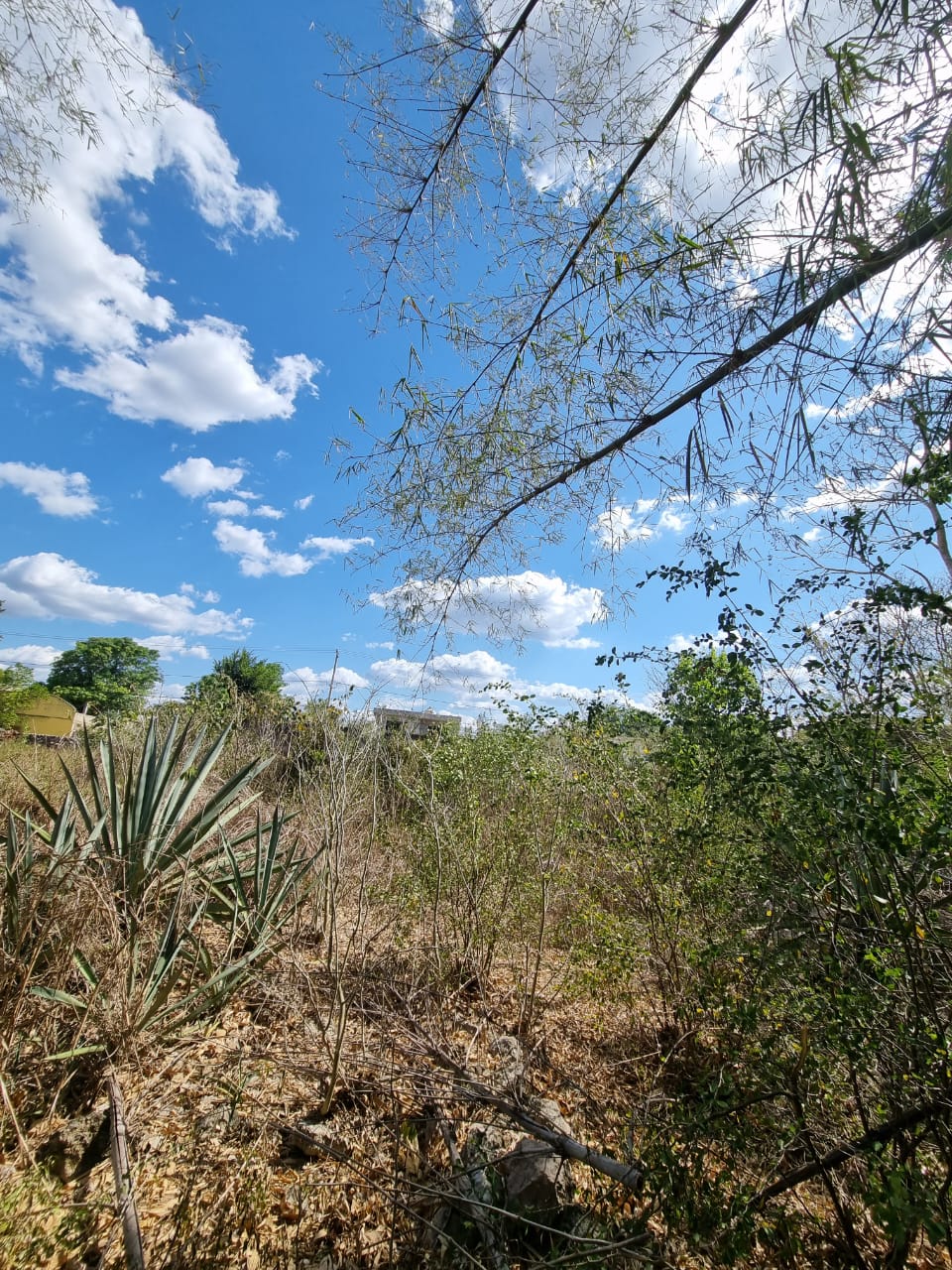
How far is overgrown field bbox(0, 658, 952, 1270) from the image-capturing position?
1.50 metres

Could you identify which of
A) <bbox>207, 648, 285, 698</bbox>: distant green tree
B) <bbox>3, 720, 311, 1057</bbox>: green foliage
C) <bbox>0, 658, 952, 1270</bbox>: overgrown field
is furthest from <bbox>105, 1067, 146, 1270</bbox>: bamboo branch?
<bbox>207, 648, 285, 698</bbox>: distant green tree

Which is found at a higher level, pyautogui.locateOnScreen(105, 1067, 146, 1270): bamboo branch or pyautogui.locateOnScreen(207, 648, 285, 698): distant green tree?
pyautogui.locateOnScreen(207, 648, 285, 698): distant green tree

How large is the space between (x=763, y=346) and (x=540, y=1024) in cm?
397

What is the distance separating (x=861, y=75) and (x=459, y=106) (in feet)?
4.49

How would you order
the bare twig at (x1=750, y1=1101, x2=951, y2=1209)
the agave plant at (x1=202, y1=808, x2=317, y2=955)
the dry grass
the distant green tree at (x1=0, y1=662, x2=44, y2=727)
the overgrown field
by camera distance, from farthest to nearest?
the distant green tree at (x1=0, y1=662, x2=44, y2=727)
the agave plant at (x1=202, y1=808, x2=317, y2=955)
the dry grass
the overgrown field
the bare twig at (x1=750, y1=1101, x2=951, y2=1209)

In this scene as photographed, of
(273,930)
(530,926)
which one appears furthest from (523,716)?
(273,930)

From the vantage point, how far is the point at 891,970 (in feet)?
4.75

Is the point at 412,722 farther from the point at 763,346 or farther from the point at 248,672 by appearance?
the point at 248,672

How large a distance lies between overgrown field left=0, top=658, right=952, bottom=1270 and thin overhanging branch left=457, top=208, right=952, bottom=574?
1.03m

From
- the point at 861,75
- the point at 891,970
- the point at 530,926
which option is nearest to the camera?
the point at 861,75

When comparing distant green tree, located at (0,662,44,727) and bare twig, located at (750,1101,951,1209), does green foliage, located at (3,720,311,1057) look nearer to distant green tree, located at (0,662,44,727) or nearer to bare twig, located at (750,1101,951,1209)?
bare twig, located at (750,1101,951,1209)

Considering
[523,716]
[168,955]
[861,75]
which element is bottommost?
[168,955]

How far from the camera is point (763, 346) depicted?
1.68m

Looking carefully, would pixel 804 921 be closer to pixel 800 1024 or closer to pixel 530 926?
pixel 800 1024
